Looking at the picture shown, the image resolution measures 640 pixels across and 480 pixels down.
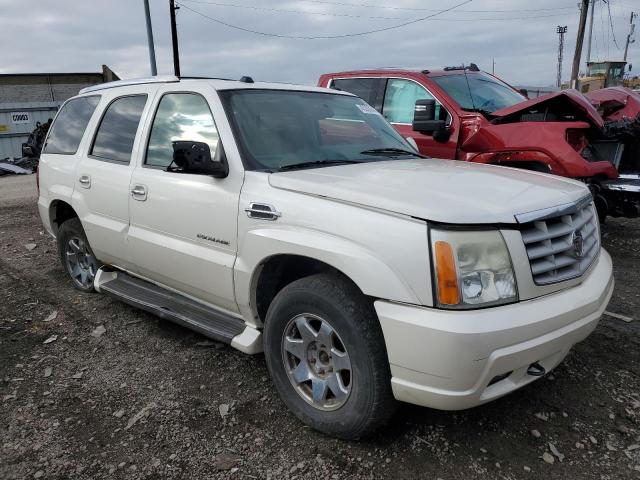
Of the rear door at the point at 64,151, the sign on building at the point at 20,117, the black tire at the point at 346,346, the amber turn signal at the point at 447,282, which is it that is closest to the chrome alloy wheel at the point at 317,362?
the black tire at the point at 346,346

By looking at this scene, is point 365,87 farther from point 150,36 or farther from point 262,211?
point 150,36

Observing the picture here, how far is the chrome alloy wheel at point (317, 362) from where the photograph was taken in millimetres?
2613

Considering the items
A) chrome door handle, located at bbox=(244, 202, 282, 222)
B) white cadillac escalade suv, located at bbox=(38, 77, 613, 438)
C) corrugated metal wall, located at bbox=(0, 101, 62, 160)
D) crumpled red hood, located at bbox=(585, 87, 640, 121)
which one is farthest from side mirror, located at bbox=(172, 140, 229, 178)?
corrugated metal wall, located at bbox=(0, 101, 62, 160)

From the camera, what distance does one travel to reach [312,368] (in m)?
2.79

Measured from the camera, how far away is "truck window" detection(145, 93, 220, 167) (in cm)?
338

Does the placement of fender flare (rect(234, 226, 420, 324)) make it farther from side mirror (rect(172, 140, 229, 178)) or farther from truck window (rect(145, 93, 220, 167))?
truck window (rect(145, 93, 220, 167))

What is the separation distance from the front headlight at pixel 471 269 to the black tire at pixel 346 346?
40 centimetres

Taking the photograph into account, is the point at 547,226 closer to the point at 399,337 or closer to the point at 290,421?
the point at 399,337

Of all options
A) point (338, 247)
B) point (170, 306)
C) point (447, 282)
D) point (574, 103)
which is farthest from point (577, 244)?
point (574, 103)

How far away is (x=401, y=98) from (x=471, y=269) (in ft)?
15.2

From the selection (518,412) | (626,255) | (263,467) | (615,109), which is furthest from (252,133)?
(615,109)

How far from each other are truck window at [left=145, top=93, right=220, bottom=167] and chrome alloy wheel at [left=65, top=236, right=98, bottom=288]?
148cm

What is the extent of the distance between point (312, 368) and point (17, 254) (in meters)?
5.44

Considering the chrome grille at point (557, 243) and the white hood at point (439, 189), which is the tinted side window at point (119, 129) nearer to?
the white hood at point (439, 189)
